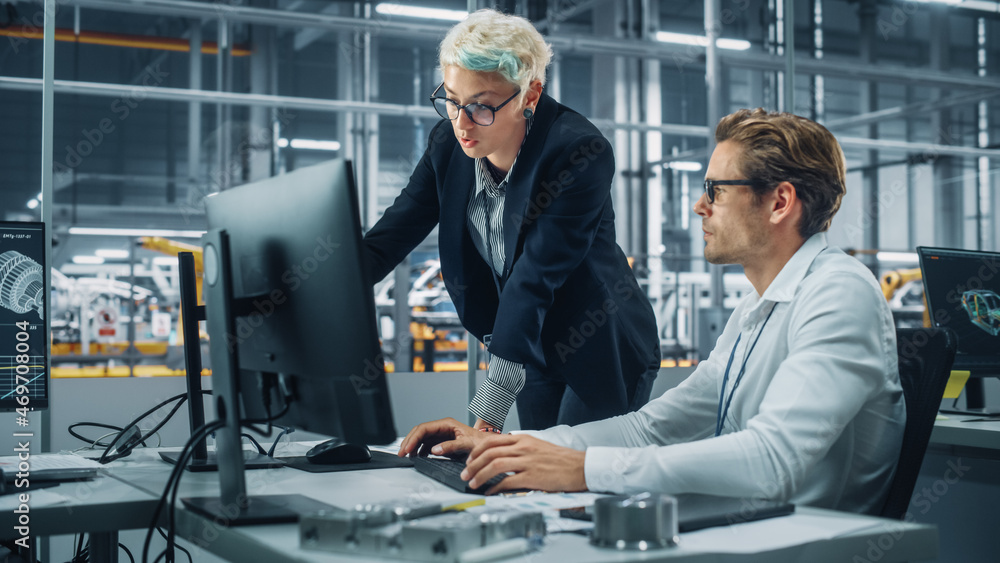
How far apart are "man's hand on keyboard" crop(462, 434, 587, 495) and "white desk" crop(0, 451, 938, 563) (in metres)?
0.04

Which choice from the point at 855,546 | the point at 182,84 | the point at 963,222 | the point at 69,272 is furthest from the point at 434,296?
the point at 963,222

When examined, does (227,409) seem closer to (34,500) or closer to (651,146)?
(34,500)

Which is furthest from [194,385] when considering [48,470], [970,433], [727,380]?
[970,433]

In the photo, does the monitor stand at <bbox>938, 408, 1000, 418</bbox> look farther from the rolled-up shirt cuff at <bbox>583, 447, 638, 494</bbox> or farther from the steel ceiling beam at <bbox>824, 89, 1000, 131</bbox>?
the steel ceiling beam at <bbox>824, 89, 1000, 131</bbox>

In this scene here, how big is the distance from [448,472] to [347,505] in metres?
0.22

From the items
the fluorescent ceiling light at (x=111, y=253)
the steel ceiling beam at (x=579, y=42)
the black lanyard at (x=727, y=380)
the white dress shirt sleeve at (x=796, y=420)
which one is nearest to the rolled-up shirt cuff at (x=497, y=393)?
the black lanyard at (x=727, y=380)

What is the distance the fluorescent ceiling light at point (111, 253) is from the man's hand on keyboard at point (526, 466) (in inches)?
442

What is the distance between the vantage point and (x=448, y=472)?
1.18m

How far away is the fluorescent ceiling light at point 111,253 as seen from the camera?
11250 millimetres

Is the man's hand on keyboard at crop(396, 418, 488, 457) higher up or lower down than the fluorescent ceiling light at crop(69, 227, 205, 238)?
lower down

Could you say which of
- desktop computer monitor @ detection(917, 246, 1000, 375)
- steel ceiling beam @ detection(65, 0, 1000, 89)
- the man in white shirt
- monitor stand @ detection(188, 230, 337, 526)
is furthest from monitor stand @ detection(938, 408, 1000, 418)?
steel ceiling beam @ detection(65, 0, 1000, 89)

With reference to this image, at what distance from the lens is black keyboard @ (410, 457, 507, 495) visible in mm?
1056

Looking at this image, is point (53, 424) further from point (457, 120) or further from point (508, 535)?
point (508, 535)

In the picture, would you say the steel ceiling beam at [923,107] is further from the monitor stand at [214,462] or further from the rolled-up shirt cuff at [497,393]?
the monitor stand at [214,462]
